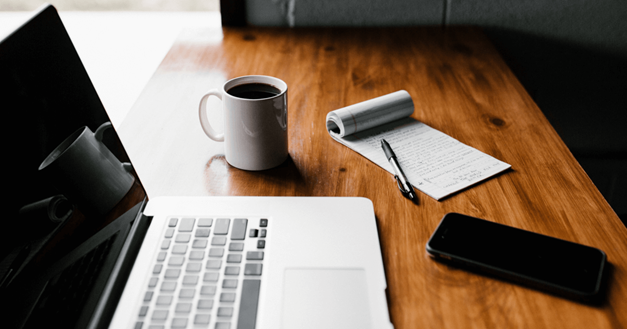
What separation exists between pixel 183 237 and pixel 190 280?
3.0 inches

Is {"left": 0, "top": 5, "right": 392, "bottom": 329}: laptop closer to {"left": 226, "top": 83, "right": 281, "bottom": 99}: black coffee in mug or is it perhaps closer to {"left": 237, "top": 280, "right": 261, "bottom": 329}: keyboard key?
{"left": 237, "top": 280, "right": 261, "bottom": 329}: keyboard key

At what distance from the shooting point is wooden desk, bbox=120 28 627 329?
1.64 feet

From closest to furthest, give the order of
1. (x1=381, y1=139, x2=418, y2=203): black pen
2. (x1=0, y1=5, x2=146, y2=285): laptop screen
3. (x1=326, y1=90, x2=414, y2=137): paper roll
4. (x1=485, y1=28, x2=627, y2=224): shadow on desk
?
(x1=0, y1=5, x2=146, y2=285): laptop screen → (x1=381, y1=139, x2=418, y2=203): black pen → (x1=326, y1=90, x2=414, y2=137): paper roll → (x1=485, y1=28, x2=627, y2=224): shadow on desk

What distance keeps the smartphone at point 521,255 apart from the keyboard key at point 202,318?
267 millimetres

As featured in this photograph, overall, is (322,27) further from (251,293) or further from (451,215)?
(251,293)

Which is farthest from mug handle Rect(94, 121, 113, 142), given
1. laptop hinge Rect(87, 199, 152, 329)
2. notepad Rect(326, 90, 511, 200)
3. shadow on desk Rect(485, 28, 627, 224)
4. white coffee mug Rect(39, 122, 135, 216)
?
shadow on desk Rect(485, 28, 627, 224)

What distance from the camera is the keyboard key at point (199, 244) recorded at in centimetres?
54

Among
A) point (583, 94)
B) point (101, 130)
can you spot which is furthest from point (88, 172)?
point (583, 94)

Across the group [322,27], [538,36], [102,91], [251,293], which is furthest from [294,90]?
[102,91]

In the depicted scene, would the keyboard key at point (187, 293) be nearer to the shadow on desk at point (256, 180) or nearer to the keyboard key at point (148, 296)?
the keyboard key at point (148, 296)

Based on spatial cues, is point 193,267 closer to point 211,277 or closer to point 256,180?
point 211,277

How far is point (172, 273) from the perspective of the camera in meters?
0.51

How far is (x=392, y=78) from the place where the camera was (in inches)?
41.6

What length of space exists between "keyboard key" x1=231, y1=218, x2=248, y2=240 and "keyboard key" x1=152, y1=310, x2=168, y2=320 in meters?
0.12
